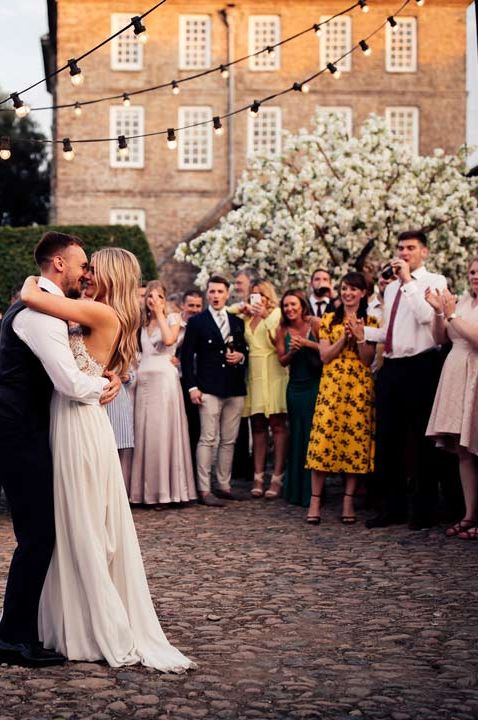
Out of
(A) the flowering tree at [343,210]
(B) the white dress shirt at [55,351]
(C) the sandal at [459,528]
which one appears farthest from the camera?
(A) the flowering tree at [343,210]

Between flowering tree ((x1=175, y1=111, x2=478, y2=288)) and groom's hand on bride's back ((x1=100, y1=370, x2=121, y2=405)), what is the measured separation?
16283 millimetres

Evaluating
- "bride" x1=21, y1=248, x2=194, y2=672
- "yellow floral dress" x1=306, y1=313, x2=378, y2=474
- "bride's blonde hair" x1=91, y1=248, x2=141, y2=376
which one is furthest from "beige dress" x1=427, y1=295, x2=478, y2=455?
"bride" x1=21, y1=248, x2=194, y2=672

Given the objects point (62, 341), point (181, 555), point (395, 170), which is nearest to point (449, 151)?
point (395, 170)

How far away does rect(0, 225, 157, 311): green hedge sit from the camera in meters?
26.5

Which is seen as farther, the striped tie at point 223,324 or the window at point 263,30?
the window at point 263,30

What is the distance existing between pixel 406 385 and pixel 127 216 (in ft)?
100

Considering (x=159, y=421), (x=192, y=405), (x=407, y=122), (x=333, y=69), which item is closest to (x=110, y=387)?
(x=159, y=421)

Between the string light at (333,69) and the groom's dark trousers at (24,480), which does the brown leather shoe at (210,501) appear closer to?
the string light at (333,69)

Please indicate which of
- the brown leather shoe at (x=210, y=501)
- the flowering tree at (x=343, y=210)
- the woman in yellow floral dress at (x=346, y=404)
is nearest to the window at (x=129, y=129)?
the flowering tree at (x=343, y=210)

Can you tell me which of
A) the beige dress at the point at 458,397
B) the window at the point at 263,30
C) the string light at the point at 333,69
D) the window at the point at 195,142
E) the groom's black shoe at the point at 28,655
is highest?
the window at the point at 263,30

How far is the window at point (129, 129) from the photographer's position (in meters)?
38.7

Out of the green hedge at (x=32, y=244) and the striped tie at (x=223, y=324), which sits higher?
the green hedge at (x=32, y=244)

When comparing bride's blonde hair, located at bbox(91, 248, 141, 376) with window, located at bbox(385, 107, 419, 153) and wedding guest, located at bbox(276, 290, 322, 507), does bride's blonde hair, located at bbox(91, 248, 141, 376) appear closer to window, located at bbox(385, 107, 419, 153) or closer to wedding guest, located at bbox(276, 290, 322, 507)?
wedding guest, located at bbox(276, 290, 322, 507)

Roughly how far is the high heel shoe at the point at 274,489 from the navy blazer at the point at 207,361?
3.39ft
